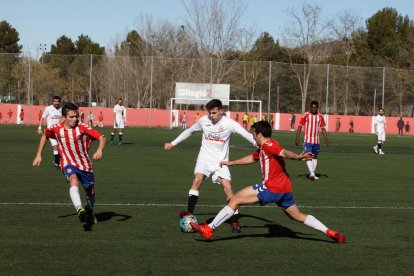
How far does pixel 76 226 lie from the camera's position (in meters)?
10.8

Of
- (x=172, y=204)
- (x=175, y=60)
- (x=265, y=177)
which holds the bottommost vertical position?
(x=172, y=204)

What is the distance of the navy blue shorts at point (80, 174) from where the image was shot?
420 inches

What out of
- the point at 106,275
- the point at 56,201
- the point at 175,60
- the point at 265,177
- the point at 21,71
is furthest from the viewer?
the point at 175,60

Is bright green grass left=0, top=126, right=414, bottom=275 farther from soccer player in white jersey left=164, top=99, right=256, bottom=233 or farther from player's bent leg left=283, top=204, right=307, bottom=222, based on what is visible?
soccer player in white jersey left=164, top=99, right=256, bottom=233

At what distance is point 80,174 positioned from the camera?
1077cm

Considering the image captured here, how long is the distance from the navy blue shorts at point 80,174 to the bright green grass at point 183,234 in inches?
25.1

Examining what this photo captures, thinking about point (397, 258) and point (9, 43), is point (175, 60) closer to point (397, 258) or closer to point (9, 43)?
point (9, 43)

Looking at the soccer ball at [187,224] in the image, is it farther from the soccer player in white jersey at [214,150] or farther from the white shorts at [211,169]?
the white shorts at [211,169]

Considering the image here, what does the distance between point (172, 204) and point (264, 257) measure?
517 centimetres

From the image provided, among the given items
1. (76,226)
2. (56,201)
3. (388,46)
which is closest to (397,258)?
(76,226)

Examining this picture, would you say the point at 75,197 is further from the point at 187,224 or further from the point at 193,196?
the point at 193,196

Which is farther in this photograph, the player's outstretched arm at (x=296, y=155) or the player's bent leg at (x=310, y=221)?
the player's bent leg at (x=310, y=221)

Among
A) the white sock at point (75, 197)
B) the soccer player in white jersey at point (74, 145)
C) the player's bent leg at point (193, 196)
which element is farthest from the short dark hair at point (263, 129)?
the white sock at point (75, 197)

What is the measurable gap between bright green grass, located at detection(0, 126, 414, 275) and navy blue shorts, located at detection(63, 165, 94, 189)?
639mm
